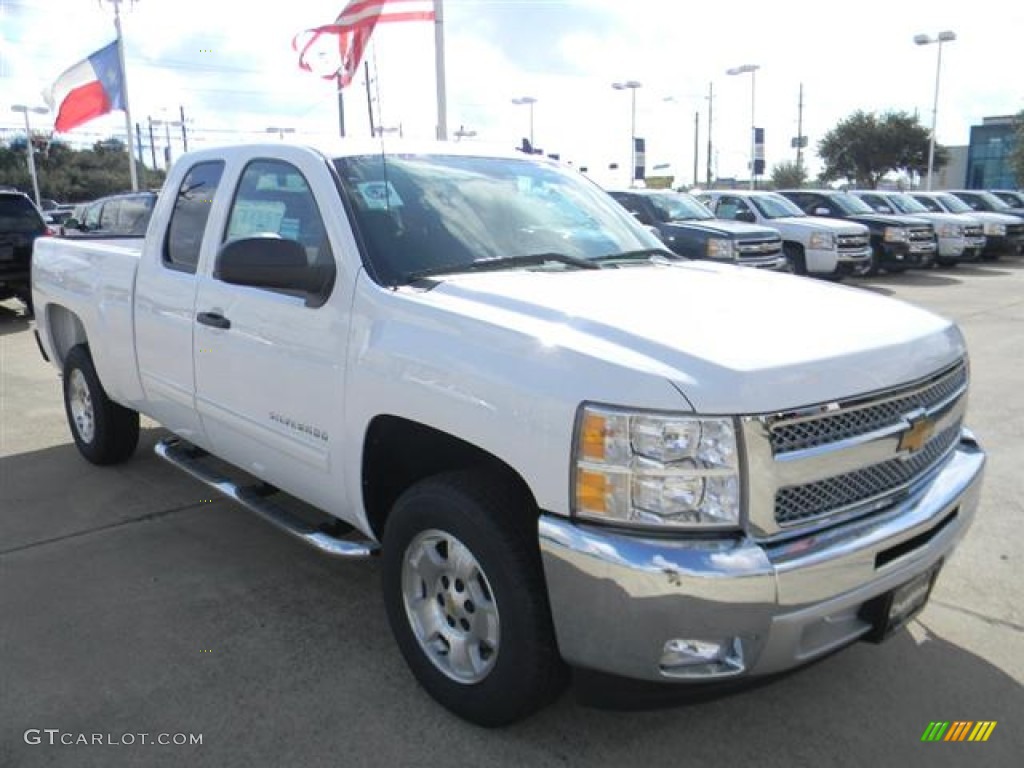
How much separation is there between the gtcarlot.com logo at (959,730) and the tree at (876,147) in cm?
5603

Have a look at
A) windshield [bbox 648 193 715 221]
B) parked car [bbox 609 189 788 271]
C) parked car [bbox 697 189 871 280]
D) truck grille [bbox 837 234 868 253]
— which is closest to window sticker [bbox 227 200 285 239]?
parked car [bbox 609 189 788 271]

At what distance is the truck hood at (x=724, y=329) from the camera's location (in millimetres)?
2344

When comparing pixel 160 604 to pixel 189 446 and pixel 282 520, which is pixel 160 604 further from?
pixel 189 446

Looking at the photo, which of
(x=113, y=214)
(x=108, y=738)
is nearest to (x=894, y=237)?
(x=113, y=214)

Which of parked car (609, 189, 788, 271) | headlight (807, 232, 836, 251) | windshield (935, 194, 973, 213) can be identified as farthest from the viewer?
windshield (935, 194, 973, 213)

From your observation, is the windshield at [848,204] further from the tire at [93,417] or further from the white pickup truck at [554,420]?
the tire at [93,417]

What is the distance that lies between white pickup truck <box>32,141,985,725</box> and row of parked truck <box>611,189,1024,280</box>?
9979 mm

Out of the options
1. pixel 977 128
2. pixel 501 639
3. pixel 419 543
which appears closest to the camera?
pixel 501 639

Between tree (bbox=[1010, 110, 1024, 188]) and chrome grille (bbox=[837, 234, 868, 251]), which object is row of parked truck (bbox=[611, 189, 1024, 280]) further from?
tree (bbox=[1010, 110, 1024, 188])

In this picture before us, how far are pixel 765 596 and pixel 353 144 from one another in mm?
2516

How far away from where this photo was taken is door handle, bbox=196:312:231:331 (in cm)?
380

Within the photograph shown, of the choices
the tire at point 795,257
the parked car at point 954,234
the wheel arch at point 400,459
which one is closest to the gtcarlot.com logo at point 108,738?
the wheel arch at point 400,459

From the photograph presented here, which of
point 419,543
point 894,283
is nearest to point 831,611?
point 419,543

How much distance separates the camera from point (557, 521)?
2.40 m
